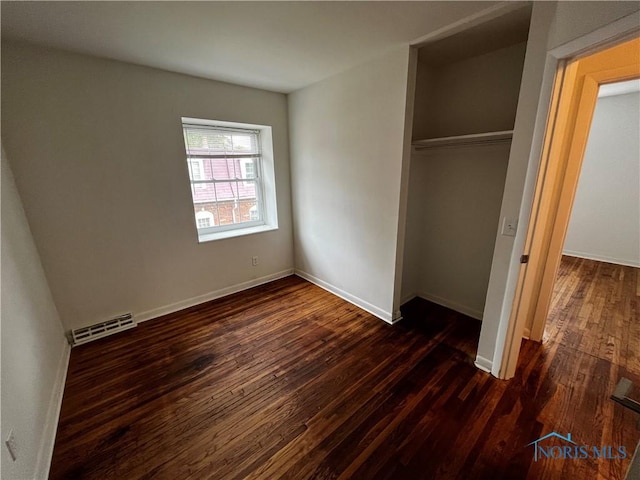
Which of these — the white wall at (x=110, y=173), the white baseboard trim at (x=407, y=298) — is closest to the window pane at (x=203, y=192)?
the white wall at (x=110, y=173)

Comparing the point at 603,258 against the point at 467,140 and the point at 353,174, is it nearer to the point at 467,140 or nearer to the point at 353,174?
the point at 467,140

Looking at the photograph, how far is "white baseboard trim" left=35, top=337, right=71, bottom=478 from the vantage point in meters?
1.36

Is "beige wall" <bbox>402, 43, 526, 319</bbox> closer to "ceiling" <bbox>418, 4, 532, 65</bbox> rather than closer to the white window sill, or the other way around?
"ceiling" <bbox>418, 4, 532, 65</bbox>

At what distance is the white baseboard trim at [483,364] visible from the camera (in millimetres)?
1973

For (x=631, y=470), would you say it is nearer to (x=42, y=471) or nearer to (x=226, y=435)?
(x=226, y=435)

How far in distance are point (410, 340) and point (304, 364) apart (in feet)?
3.25

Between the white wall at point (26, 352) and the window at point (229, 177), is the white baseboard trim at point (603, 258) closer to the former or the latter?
the window at point (229, 177)

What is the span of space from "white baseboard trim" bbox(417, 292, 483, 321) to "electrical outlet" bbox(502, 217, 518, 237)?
126 centimetres

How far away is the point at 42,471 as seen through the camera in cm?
134

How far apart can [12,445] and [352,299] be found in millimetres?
2584

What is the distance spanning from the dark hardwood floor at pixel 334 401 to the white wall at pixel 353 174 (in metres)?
0.60

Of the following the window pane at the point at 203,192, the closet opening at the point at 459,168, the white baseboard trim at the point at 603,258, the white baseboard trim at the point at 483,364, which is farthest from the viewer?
the white baseboard trim at the point at 603,258

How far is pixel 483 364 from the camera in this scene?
2002mm

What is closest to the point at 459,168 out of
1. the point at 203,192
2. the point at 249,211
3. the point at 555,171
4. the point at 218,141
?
the point at 555,171
